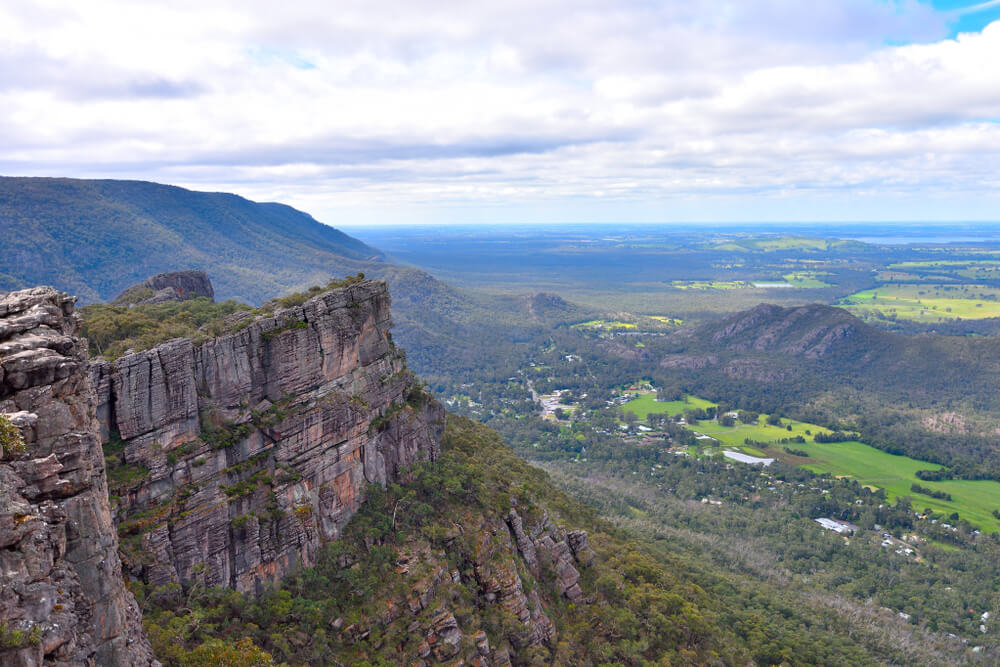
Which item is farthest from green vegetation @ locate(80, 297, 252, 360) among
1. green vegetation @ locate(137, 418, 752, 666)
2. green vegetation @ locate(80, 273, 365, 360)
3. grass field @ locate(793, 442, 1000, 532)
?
grass field @ locate(793, 442, 1000, 532)

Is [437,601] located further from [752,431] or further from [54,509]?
[752,431]

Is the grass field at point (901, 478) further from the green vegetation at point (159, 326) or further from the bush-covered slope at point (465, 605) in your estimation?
the green vegetation at point (159, 326)

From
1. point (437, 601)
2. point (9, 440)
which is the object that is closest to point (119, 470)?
point (9, 440)

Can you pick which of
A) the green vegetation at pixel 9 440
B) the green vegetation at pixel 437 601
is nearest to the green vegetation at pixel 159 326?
the green vegetation at pixel 437 601

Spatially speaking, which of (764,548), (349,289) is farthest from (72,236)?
(764,548)

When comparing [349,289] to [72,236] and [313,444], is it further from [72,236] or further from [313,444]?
[72,236]

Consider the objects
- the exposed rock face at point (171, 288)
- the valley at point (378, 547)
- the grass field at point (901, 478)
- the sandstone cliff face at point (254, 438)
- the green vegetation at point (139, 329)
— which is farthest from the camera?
the grass field at point (901, 478)
